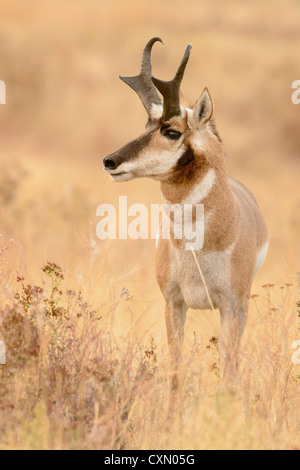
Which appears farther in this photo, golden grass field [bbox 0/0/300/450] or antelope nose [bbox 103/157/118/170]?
antelope nose [bbox 103/157/118/170]

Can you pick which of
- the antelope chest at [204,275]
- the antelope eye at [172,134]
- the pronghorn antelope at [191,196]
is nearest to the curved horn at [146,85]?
the pronghorn antelope at [191,196]

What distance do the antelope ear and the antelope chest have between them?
3.71 ft

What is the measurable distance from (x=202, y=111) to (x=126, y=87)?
3069 centimetres

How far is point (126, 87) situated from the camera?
3719cm

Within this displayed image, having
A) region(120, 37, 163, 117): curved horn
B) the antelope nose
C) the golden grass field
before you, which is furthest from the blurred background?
the antelope nose

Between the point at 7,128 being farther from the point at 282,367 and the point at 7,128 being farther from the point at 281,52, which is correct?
the point at 282,367

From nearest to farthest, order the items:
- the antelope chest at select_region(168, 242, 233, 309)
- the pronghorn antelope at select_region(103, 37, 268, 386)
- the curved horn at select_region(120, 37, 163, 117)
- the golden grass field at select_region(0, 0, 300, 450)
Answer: the golden grass field at select_region(0, 0, 300, 450) → the pronghorn antelope at select_region(103, 37, 268, 386) → the antelope chest at select_region(168, 242, 233, 309) → the curved horn at select_region(120, 37, 163, 117)

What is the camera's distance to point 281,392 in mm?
6805

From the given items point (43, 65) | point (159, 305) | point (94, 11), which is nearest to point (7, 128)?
point (43, 65)

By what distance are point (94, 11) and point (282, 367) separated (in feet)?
136

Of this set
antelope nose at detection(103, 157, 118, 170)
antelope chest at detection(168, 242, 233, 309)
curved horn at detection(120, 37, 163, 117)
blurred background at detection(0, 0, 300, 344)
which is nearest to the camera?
antelope nose at detection(103, 157, 118, 170)

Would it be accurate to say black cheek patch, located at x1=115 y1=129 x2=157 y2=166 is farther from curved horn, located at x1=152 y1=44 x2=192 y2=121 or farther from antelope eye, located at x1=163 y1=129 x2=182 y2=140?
curved horn, located at x1=152 y1=44 x2=192 y2=121

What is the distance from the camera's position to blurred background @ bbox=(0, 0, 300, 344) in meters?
28.8

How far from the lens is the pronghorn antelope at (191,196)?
22.7 ft
